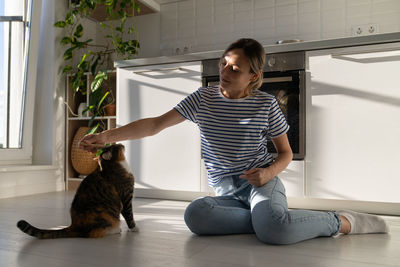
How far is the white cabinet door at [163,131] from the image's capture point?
99.8 inches

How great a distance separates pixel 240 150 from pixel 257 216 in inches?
11.3

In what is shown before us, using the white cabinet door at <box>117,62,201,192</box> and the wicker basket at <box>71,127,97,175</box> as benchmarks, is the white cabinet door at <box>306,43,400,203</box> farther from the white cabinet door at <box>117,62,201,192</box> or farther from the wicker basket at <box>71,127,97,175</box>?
the wicker basket at <box>71,127,97,175</box>

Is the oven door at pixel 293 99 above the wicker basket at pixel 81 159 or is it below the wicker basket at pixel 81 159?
above

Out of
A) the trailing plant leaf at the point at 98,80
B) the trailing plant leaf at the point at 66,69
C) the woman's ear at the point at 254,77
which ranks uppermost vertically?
the trailing plant leaf at the point at 66,69

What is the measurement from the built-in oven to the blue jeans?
0.75m

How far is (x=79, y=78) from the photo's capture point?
10.3 ft

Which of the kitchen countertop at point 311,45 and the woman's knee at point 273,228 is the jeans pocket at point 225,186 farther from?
the kitchen countertop at point 311,45

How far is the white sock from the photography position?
158cm

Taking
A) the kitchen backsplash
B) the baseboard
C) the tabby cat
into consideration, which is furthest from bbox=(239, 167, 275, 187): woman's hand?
the baseboard

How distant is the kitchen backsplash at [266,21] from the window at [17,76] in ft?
3.87

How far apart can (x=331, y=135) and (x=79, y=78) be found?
7.12 feet

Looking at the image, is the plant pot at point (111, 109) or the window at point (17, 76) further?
the plant pot at point (111, 109)

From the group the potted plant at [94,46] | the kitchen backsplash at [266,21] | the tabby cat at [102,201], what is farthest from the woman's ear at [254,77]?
the potted plant at [94,46]

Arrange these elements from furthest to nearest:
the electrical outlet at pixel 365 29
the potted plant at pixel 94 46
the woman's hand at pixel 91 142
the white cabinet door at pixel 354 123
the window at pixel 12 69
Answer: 1. the potted plant at pixel 94 46
2. the window at pixel 12 69
3. the electrical outlet at pixel 365 29
4. the white cabinet door at pixel 354 123
5. the woman's hand at pixel 91 142
